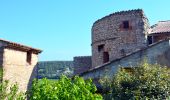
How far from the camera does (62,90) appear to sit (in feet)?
29.8

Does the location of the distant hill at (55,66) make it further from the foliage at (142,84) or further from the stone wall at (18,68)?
the foliage at (142,84)

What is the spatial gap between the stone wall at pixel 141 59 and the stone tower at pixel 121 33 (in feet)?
22.2

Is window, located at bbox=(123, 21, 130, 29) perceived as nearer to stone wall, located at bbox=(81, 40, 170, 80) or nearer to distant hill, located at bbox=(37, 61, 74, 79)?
stone wall, located at bbox=(81, 40, 170, 80)

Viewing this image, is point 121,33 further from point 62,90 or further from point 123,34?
point 62,90

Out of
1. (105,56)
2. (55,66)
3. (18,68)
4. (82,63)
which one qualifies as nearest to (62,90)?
(18,68)

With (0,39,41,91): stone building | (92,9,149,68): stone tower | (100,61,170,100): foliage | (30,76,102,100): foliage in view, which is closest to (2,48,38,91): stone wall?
(0,39,41,91): stone building

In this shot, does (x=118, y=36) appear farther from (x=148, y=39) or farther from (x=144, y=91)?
(x=144, y=91)

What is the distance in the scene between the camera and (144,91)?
12.1 metres

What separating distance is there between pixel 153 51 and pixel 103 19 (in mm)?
8911

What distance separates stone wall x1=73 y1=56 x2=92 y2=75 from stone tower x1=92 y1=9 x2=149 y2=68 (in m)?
2.89

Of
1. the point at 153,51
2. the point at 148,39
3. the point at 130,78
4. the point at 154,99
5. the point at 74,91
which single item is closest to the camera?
the point at 74,91

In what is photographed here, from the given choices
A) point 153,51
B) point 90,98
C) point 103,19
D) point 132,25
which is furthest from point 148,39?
point 90,98

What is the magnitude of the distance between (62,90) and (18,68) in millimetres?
8607

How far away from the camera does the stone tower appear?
75.7 feet
